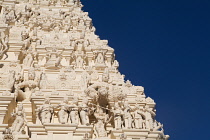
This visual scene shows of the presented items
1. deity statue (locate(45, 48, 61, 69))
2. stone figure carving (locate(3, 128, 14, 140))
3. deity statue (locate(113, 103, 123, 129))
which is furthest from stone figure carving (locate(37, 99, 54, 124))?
deity statue (locate(45, 48, 61, 69))

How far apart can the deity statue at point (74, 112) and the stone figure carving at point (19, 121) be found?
64.2 inches

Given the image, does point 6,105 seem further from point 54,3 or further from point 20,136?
point 54,3

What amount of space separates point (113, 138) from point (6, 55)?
6.09 metres

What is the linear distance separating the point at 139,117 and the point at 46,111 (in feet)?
10.9

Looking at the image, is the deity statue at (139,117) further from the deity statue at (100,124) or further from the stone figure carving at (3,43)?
the stone figure carving at (3,43)

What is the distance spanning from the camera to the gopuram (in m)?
12.5

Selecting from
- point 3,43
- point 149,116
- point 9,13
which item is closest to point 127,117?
point 149,116

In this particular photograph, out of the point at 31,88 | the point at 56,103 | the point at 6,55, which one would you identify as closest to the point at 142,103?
the point at 56,103

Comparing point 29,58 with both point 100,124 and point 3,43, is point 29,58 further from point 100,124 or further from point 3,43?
point 100,124

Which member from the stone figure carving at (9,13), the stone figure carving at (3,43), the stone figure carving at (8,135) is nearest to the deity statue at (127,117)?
the stone figure carving at (8,135)

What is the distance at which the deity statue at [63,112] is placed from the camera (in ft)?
40.9

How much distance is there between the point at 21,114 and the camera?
12.8 meters

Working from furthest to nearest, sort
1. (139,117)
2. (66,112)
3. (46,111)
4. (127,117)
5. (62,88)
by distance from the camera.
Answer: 1. (62,88)
2. (139,117)
3. (127,117)
4. (66,112)
5. (46,111)

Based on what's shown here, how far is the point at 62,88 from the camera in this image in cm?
1402
